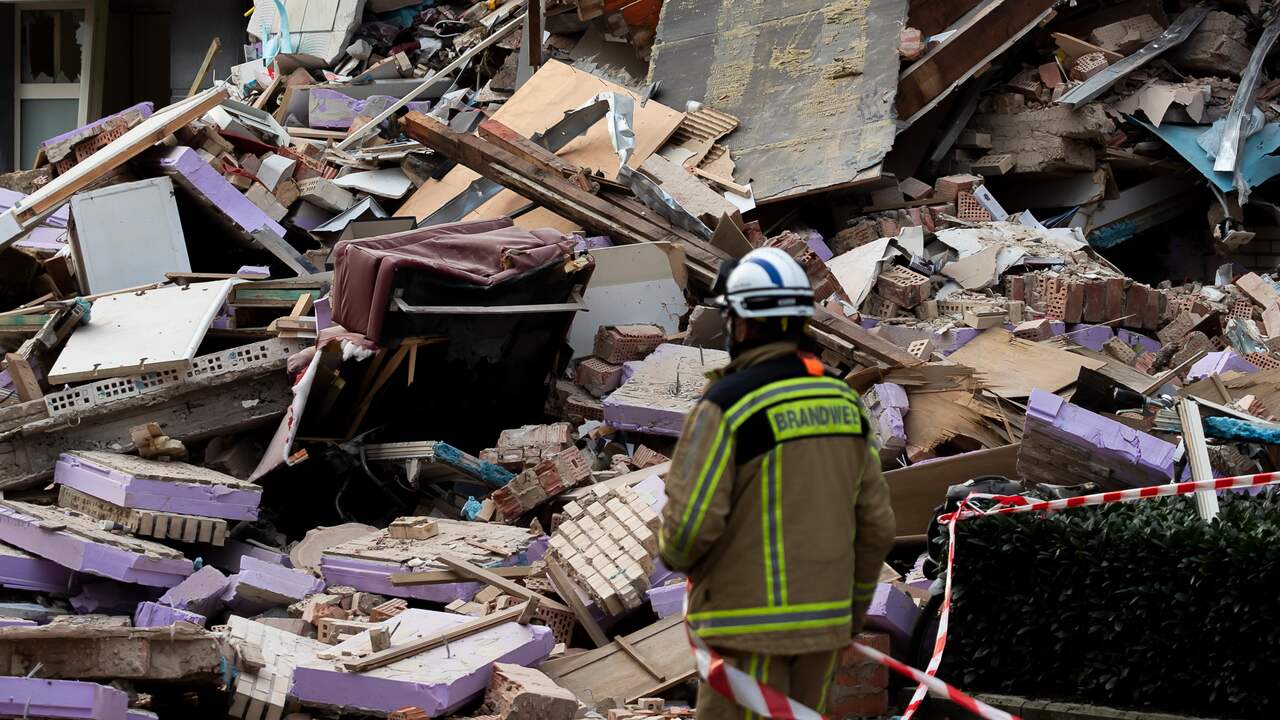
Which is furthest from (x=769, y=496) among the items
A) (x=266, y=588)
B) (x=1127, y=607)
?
(x=266, y=588)

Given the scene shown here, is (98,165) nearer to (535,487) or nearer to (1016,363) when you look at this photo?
(535,487)

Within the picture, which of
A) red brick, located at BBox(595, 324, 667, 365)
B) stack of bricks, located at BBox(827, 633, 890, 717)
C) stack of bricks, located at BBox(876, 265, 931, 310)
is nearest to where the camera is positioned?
stack of bricks, located at BBox(827, 633, 890, 717)

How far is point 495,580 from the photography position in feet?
21.7

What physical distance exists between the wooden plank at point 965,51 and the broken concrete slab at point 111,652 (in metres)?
7.82

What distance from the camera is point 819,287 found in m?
9.39

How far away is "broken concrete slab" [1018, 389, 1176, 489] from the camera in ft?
20.2

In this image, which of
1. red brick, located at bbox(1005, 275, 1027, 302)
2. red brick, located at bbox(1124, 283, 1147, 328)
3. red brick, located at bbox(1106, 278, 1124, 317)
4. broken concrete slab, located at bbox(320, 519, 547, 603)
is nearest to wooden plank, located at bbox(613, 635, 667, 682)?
broken concrete slab, located at bbox(320, 519, 547, 603)

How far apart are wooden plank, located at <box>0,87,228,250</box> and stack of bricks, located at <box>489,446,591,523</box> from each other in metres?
4.06

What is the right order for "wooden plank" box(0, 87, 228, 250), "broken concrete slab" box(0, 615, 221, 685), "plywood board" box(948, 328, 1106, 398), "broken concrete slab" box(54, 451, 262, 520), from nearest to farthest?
"broken concrete slab" box(0, 615, 221, 685) → "broken concrete slab" box(54, 451, 262, 520) → "plywood board" box(948, 328, 1106, 398) → "wooden plank" box(0, 87, 228, 250)

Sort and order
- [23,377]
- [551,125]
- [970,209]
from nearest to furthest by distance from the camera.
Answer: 1. [23,377]
2. [970,209]
3. [551,125]

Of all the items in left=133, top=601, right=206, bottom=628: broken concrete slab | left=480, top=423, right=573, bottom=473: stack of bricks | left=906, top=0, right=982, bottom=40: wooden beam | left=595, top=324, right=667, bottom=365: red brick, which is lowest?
left=480, top=423, right=573, bottom=473: stack of bricks

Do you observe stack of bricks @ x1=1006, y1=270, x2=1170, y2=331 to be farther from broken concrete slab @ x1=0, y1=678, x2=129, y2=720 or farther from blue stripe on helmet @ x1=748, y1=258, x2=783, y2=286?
broken concrete slab @ x1=0, y1=678, x2=129, y2=720

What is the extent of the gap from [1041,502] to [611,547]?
6.77ft

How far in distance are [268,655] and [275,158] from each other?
610 cm
